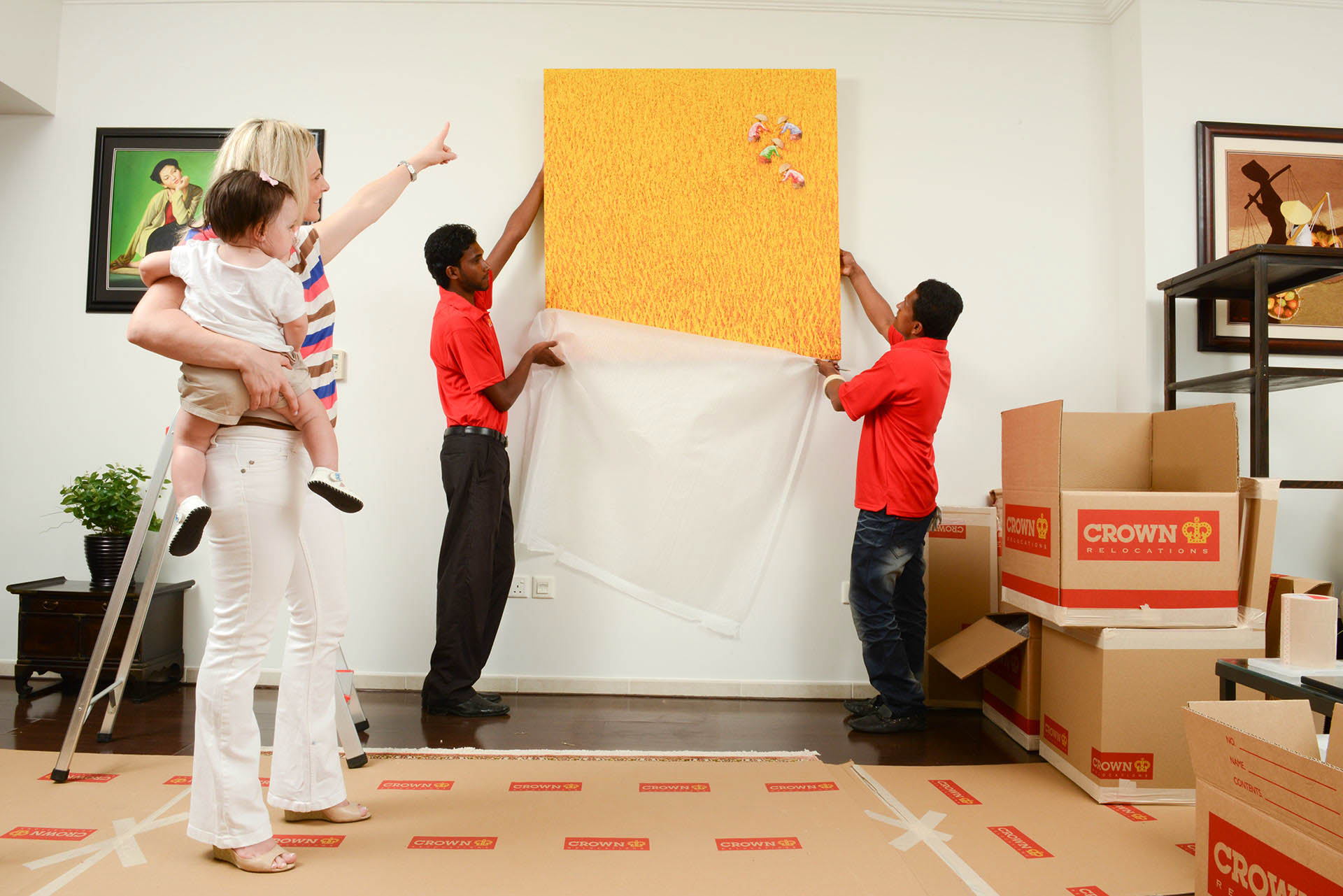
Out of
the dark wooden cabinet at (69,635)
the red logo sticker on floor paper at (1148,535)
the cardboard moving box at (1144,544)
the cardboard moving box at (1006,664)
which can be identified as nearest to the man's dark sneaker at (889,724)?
the cardboard moving box at (1006,664)

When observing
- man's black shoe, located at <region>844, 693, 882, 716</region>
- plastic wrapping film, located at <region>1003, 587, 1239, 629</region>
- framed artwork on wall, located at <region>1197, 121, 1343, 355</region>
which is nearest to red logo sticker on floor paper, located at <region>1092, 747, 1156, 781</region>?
plastic wrapping film, located at <region>1003, 587, 1239, 629</region>

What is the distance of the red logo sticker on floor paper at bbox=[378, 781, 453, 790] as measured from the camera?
1.93 m

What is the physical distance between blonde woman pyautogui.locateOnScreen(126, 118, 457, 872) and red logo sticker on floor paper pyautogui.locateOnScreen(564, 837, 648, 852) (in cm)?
53

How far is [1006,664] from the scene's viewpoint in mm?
2482

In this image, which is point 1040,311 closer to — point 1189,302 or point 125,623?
point 1189,302

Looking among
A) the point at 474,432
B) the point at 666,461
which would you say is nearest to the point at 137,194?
the point at 474,432

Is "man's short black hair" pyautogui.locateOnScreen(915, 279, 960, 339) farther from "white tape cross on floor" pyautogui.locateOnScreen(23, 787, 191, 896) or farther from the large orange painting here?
"white tape cross on floor" pyautogui.locateOnScreen(23, 787, 191, 896)

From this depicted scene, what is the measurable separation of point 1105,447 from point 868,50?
1.74 metres

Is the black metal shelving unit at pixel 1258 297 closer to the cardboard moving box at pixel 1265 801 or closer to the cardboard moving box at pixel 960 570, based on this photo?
the cardboard moving box at pixel 960 570

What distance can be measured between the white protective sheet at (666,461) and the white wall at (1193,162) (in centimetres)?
135

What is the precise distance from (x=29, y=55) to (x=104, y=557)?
1915 millimetres

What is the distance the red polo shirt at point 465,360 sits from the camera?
256cm

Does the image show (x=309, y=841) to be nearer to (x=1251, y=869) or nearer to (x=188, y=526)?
(x=188, y=526)

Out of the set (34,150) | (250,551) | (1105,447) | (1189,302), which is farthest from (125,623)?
(1189,302)
